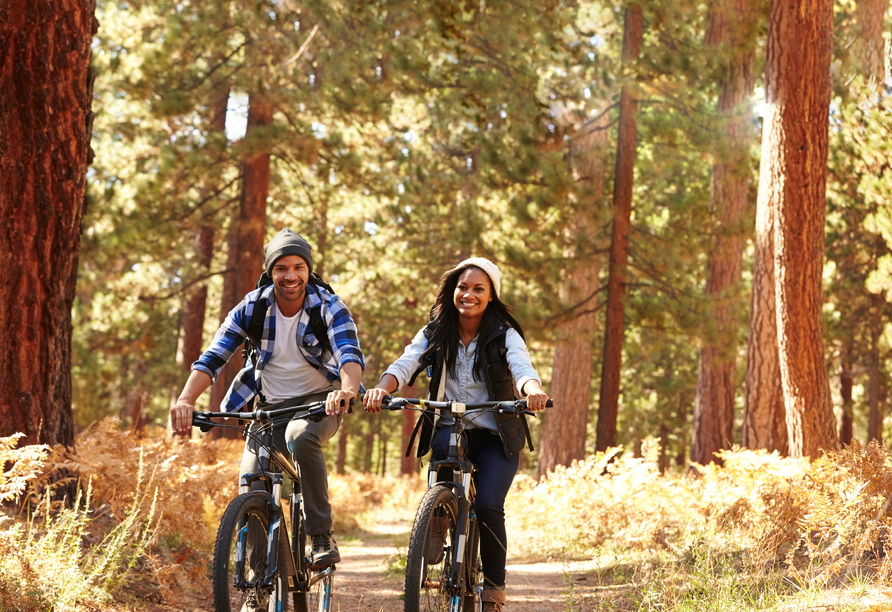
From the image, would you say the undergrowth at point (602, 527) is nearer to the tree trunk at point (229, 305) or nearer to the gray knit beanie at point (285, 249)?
the gray knit beanie at point (285, 249)

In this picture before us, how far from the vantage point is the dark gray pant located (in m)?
4.57

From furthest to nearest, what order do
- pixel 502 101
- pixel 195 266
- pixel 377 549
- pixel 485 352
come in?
pixel 195 266 → pixel 502 101 → pixel 377 549 → pixel 485 352

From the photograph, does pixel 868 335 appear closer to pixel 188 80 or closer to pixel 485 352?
pixel 188 80

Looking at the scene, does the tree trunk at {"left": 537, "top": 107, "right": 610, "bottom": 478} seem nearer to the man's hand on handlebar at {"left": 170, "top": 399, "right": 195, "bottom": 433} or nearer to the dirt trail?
the dirt trail

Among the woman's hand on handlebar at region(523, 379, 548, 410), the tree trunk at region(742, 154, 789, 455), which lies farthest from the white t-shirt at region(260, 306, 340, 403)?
the tree trunk at region(742, 154, 789, 455)

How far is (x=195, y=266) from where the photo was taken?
2094 centimetres

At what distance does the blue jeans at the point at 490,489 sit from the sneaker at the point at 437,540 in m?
0.36

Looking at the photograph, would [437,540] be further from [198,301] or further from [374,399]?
[198,301]

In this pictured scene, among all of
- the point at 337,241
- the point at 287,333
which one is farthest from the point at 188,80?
the point at 287,333

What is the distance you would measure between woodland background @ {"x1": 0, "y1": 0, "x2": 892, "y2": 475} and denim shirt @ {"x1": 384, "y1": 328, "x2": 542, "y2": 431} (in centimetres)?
305

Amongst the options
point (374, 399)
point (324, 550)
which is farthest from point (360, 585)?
point (374, 399)

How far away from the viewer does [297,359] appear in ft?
15.9

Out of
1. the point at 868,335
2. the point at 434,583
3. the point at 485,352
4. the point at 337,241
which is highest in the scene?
the point at 337,241

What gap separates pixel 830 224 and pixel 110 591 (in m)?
20.5
